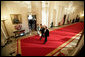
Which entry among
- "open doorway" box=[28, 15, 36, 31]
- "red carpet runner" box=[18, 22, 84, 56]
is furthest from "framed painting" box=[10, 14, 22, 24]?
"red carpet runner" box=[18, 22, 84, 56]

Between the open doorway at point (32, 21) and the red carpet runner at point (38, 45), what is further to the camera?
the open doorway at point (32, 21)

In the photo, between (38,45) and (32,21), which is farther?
(32,21)

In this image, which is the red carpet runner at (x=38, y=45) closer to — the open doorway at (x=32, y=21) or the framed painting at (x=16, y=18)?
the framed painting at (x=16, y=18)

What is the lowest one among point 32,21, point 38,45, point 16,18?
point 38,45

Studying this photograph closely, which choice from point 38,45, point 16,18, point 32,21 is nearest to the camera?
point 38,45

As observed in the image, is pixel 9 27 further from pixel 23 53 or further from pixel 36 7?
pixel 36 7

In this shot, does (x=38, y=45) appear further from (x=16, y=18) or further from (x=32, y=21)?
(x=32, y=21)

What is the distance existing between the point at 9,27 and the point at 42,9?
19.1ft

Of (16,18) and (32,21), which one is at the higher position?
(16,18)

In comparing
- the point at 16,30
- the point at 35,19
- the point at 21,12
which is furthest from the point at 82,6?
the point at 16,30

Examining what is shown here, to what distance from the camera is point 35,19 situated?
9.19 m

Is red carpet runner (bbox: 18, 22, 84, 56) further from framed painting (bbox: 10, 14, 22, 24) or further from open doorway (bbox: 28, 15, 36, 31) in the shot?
open doorway (bbox: 28, 15, 36, 31)

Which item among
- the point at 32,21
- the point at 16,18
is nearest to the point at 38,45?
the point at 16,18

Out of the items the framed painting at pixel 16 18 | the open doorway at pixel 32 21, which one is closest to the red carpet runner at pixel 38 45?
the framed painting at pixel 16 18
